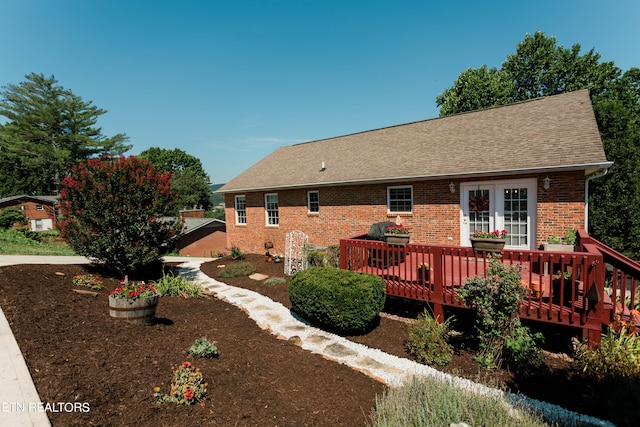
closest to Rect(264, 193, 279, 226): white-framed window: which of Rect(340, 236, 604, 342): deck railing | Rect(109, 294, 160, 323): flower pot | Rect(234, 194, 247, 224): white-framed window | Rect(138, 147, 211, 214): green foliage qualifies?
Rect(234, 194, 247, 224): white-framed window

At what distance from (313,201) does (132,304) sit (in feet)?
32.0

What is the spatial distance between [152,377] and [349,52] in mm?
16710

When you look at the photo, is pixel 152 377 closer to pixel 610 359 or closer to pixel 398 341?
pixel 398 341

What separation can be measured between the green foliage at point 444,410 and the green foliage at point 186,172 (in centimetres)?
5425

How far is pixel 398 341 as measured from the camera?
6.05 metres

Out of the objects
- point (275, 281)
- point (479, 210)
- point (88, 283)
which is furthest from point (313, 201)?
point (88, 283)

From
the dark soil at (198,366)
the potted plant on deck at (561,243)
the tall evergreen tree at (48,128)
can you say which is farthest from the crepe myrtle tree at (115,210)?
the tall evergreen tree at (48,128)

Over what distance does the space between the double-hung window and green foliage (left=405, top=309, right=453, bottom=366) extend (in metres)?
13.3

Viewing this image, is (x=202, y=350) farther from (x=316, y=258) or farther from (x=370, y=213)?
(x=370, y=213)

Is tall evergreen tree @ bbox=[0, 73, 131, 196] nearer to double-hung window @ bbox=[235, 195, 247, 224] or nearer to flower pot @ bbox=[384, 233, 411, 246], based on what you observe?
double-hung window @ bbox=[235, 195, 247, 224]

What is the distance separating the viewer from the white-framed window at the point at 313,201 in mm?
14045

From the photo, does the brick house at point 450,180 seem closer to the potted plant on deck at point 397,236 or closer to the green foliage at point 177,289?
the potted plant on deck at point 397,236

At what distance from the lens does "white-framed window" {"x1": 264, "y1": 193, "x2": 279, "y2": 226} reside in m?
15.8

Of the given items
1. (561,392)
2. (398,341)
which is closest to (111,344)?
(398,341)
